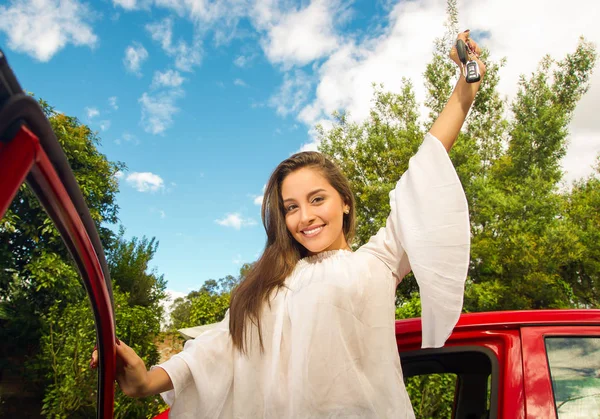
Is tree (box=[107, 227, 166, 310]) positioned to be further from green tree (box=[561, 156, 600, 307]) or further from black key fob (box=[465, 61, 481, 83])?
green tree (box=[561, 156, 600, 307])

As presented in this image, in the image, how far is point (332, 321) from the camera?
1393mm

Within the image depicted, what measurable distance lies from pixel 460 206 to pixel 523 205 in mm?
14067

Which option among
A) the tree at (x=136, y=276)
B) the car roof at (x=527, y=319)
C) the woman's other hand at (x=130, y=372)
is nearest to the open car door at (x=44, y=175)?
the woman's other hand at (x=130, y=372)

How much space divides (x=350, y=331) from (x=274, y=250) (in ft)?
1.75

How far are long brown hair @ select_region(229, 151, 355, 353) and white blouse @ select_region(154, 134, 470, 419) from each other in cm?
5

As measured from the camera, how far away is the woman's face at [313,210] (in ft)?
5.68

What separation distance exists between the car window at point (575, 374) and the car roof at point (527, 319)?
56 millimetres

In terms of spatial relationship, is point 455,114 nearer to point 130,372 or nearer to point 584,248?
point 130,372

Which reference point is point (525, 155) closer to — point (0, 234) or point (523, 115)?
point (523, 115)

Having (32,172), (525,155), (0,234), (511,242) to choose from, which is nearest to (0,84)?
(32,172)

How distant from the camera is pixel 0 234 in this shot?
1.06m

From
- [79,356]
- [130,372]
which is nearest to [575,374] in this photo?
[130,372]

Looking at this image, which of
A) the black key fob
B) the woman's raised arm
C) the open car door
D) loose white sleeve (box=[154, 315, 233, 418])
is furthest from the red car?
the black key fob

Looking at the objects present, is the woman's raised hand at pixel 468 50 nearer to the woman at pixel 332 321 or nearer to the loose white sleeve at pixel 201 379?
the woman at pixel 332 321
